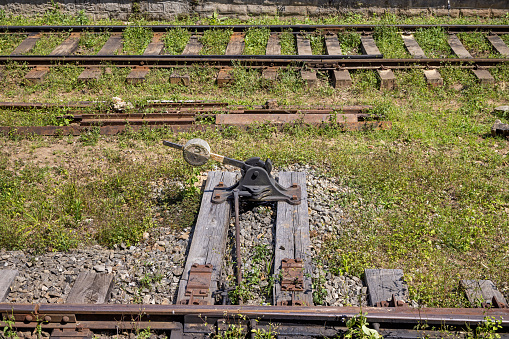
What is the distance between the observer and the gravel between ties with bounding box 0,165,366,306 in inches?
207

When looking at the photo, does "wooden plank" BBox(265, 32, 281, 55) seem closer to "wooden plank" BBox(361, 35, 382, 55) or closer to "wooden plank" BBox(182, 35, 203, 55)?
"wooden plank" BBox(182, 35, 203, 55)

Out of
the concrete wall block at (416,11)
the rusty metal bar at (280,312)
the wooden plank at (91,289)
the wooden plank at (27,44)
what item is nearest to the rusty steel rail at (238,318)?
the rusty metal bar at (280,312)

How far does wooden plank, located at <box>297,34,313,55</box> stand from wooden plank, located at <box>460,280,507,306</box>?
21.2 ft

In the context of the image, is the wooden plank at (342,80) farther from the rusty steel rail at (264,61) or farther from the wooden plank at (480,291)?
the wooden plank at (480,291)

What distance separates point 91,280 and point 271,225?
210 centimetres

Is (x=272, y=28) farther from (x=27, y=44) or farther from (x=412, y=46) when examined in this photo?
(x=27, y=44)

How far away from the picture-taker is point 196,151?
20.1 feet

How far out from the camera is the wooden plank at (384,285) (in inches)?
199

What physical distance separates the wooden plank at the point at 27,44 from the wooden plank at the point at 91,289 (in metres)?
7.28

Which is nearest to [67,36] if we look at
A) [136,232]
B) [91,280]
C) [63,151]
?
[63,151]

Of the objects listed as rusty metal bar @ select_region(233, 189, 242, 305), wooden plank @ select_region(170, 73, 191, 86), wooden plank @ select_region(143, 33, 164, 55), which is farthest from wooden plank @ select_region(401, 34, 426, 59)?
rusty metal bar @ select_region(233, 189, 242, 305)

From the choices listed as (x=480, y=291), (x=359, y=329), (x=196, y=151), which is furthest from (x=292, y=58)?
(x=359, y=329)

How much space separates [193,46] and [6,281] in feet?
22.5

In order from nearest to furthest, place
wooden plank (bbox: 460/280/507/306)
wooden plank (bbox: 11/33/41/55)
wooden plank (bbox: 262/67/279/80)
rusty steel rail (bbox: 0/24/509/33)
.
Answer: wooden plank (bbox: 460/280/507/306) < wooden plank (bbox: 262/67/279/80) < wooden plank (bbox: 11/33/41/55) < rusty steel rail (bbox: 0/24/509/33)
